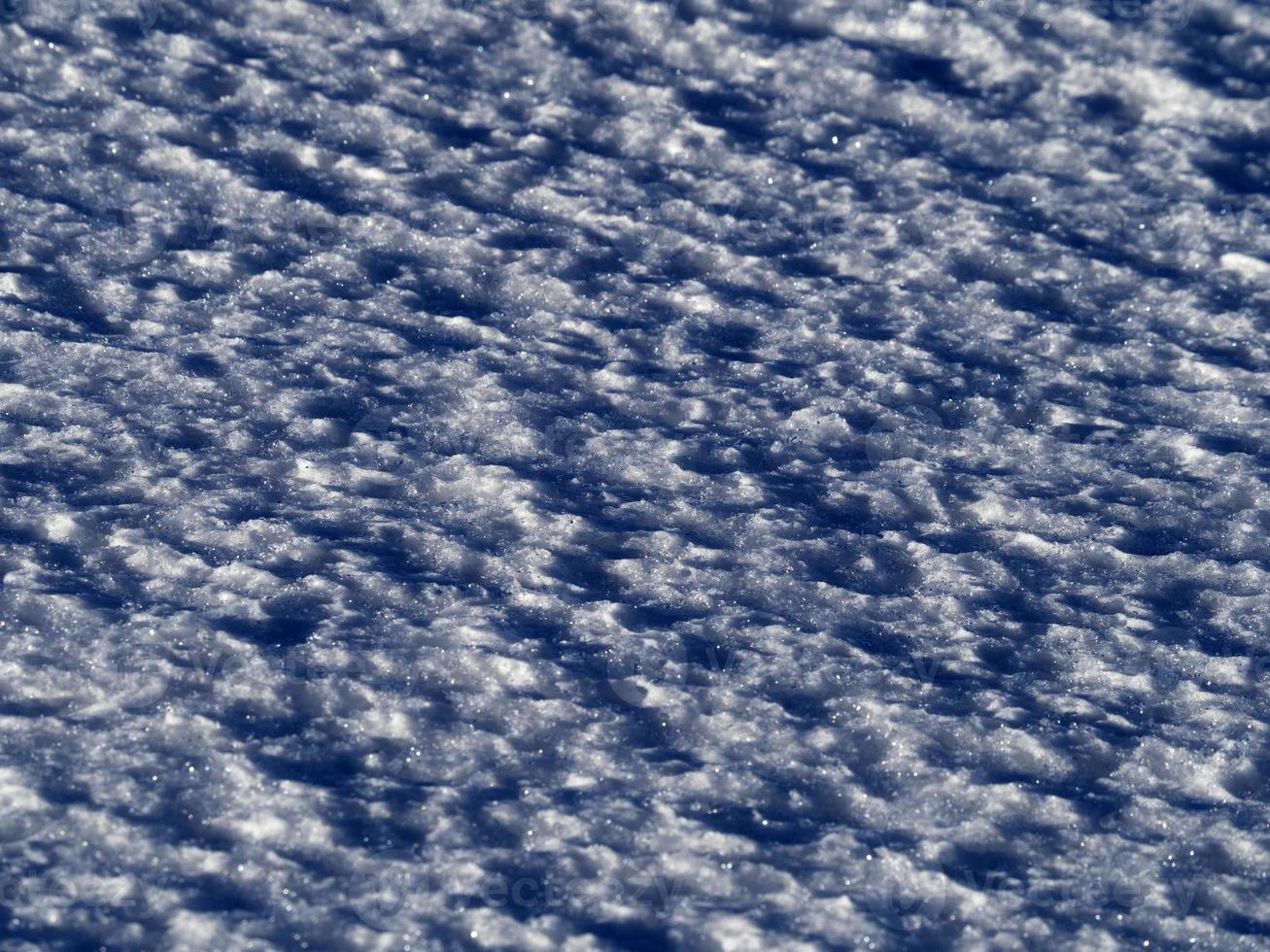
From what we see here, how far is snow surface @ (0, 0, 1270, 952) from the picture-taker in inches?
47.3

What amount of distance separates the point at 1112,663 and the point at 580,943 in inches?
23.3

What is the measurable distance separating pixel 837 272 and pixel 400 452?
0.58 metres

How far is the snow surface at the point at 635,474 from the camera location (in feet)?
3.94

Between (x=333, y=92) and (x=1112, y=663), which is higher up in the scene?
(x=333, y=92)

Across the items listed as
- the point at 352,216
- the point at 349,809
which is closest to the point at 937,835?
the point at 349,809

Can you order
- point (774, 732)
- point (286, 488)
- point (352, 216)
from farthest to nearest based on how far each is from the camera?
point (352, 216)
point (286, 488)
point (774, 732)

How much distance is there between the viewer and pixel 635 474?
58.1 inches

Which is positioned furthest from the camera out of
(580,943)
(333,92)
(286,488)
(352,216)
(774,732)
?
(333,92)

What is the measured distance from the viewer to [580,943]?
45.1 inches

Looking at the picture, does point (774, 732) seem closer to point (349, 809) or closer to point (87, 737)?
point (349, 809)

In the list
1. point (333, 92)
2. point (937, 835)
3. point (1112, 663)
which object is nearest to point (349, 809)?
point (937, 835)

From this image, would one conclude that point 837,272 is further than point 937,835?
Yes

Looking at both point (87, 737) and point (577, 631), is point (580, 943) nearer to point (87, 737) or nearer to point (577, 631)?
point (577, 631)

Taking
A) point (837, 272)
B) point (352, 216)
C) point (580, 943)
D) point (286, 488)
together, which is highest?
point (837, 272)
